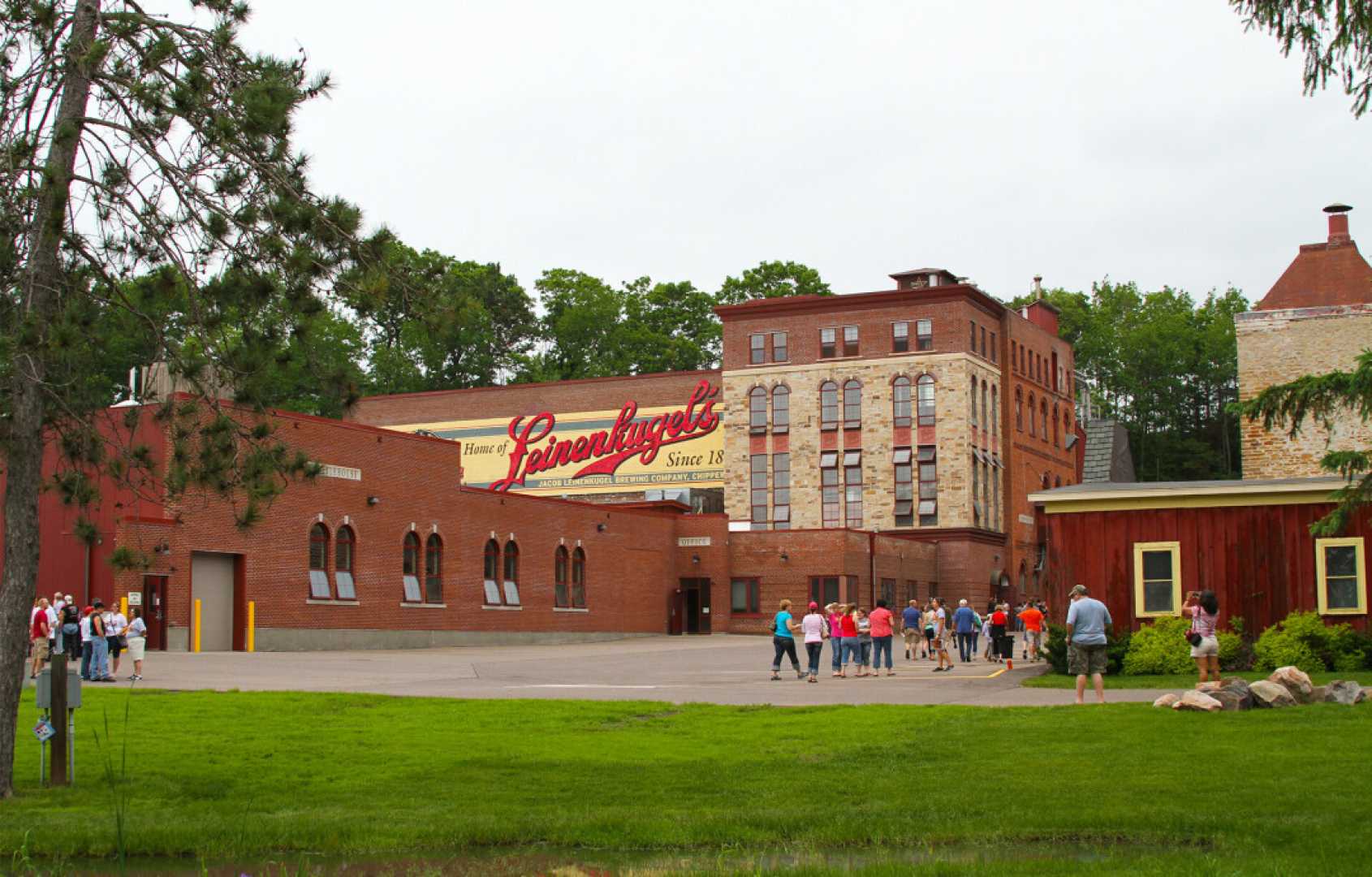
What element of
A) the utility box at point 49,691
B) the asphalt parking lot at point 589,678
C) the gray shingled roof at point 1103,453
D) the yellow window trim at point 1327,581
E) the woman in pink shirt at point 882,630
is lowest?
the asphalt parking lot at point 589,678

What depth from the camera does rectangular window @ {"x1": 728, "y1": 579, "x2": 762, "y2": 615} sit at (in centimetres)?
6519

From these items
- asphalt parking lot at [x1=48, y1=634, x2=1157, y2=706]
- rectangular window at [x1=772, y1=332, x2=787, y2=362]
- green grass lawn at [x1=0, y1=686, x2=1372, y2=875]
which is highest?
rectangular window at [x1=772, y1=332, x2=787, y2=362]

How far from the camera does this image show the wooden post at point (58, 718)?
1535 cm

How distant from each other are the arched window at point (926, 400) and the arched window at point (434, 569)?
96.7ft

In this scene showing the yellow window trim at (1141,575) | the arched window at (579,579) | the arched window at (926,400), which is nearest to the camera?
the yellow window trim at (1141,575)

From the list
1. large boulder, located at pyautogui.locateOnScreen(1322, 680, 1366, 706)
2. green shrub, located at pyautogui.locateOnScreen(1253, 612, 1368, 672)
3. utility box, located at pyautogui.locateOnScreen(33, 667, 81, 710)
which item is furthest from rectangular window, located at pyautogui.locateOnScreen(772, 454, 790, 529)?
utility box, located at pyautogui.locateOnScreen(33, 667, 81, 710)

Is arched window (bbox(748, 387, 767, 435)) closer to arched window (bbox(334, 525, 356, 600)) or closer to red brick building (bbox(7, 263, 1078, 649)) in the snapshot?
red brick building (bbox(7, 263, 1078, 649))

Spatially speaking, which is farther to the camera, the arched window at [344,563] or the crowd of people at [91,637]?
the arched window at [344,563]

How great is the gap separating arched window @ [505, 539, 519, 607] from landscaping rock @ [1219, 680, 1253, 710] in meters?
34.8

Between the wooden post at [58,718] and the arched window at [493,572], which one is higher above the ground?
the arched window at [493,572]

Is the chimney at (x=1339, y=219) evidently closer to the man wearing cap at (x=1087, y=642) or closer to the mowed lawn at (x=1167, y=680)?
the mowed lawn at (x=1167, y=680)

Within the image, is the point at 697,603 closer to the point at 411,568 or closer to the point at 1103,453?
the point at 411,568

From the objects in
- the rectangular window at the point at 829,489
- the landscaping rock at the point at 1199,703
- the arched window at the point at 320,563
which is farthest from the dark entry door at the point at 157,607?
the rectangular window at the point at 829,489

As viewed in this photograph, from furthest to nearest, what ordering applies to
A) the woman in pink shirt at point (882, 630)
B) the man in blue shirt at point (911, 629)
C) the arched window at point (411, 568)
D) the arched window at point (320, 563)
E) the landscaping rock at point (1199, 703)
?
the arched window at point (411, 568)
the arched window at point (320, 563)
the man in blue shirt at point (911, 629)
the woman in pink shirt at point (882, 630)
the landscaping rock at point (1199, 703)
